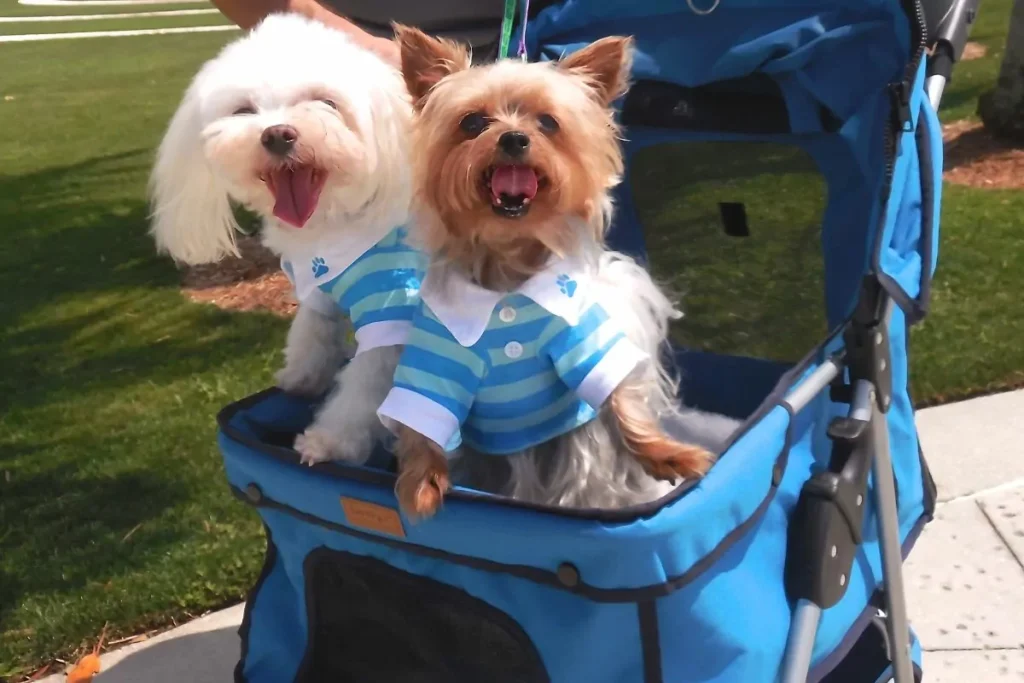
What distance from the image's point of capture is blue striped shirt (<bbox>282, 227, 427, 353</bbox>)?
199 cm

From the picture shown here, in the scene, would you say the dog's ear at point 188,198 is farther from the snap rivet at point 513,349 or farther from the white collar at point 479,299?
the snap rivet at point 513,349

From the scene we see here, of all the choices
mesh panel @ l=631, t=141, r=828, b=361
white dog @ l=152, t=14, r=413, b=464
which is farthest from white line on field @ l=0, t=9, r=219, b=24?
white dog @ l=152, t=14, r=413, b=464

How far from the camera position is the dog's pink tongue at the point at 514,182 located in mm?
1774

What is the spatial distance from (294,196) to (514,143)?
0.51 meters

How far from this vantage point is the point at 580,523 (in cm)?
151

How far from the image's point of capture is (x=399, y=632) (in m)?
1.91

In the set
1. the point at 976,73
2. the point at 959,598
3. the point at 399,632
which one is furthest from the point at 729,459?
the point at 976,73

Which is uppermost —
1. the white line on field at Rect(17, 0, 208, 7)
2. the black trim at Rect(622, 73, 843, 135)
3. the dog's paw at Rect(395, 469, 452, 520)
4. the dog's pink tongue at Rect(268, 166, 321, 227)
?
the black trim at Rect(622, 73, 843, 135)

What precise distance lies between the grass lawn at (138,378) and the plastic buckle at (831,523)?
0.94 m

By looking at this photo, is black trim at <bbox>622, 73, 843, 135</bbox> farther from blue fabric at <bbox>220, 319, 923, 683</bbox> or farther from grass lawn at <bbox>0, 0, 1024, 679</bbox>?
blue fabric at <bbox>220, 319, 923, 683</bbox>

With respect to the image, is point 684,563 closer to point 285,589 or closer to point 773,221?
point 285,589

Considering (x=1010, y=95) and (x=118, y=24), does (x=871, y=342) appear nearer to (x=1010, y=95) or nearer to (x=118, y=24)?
(x=1010, y=95)

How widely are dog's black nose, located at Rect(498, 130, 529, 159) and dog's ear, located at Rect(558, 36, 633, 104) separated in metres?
0.27

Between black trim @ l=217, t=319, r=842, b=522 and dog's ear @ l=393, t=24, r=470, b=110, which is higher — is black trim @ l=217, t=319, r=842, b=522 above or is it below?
below
